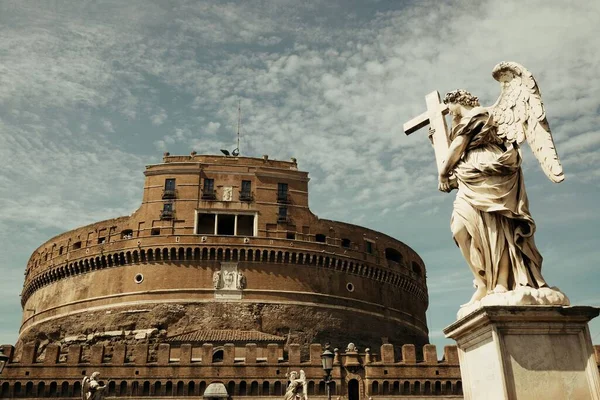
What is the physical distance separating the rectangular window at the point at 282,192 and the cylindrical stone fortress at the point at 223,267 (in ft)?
0.31

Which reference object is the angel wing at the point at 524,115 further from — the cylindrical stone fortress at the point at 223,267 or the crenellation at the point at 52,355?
the cylindrical stone fortress at the point at 223,267

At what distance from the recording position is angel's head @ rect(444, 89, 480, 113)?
5.01m

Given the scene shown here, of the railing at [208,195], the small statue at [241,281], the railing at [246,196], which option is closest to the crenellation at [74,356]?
the small statue at [241,281]

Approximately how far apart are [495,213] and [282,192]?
126 ft

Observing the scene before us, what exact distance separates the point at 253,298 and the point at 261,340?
14.3ft

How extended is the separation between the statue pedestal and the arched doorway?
A: 2740 centimetres

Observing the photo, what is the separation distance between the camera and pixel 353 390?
30.4 meters

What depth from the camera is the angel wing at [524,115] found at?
14.8 ft

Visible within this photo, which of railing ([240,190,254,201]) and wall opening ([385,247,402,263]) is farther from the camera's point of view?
wall opening ([385,247,402,263])

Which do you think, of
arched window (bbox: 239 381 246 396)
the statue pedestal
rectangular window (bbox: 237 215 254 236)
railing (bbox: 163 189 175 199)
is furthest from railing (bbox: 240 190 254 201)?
the statue pedestal

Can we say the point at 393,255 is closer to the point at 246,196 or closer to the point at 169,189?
the point at 246,196

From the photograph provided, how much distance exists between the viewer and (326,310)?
40812 millimetres

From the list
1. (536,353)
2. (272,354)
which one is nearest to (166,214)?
(272,354)

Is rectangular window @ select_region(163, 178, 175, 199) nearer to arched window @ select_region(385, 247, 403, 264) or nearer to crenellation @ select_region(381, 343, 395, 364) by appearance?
arched window @ select_region(385, 247, 403, 264)
